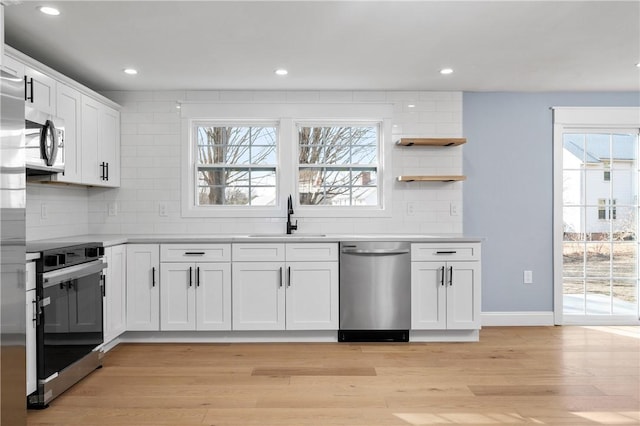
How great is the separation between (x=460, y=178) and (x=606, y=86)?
5.61ft

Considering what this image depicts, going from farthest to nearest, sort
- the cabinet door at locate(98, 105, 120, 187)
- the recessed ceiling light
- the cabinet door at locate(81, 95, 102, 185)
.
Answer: the cabinet door at locate(98, 105, 120, 187)
the cabinet door at locate(81, 95, 102, 185)
the recessed ceiling light

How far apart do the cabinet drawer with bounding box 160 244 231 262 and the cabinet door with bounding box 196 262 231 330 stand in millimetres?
56

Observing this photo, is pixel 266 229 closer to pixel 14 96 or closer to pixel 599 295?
pixel 14 96

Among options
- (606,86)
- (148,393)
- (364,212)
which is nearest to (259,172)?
(364,212)

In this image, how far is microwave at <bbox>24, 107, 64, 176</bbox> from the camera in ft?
9.23

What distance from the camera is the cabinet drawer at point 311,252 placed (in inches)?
161

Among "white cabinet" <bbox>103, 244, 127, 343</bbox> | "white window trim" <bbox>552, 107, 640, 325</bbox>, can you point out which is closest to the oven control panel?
"white cabinet" <bbox>103, 244, 127, 343</bbox>

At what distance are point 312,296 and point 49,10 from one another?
9.18 ft

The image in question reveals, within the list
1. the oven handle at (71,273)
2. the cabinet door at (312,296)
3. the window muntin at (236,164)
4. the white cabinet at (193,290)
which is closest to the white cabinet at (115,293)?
the oven handle at (71,273)

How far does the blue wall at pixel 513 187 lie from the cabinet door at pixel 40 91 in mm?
3669

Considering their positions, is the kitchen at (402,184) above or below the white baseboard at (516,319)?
above

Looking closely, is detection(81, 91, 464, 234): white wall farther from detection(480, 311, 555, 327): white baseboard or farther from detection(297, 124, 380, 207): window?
detection(480, 311, 555, 327): white baseboard

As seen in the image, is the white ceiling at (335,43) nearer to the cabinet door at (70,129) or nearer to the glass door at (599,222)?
the cabinet door at (70,129)

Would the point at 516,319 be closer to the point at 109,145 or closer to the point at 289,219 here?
the point at 289,219
